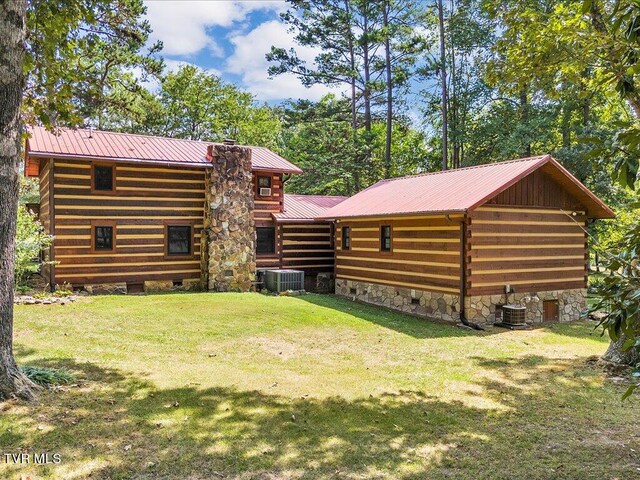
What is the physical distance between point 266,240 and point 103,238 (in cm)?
669

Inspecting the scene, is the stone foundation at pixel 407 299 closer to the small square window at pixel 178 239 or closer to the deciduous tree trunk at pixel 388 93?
the small square window at pixel 178 239

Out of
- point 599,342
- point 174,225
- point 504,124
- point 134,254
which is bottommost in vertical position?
point 599,342

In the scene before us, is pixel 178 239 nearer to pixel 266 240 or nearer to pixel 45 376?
pixel 266 240

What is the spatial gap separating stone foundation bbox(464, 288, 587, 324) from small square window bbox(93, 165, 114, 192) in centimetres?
1320

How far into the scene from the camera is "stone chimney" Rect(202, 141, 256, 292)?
18.0 m

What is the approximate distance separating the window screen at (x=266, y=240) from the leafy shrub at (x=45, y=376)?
13.8 meters

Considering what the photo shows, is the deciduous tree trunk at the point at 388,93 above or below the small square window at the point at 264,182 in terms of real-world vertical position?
above

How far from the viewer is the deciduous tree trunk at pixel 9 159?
552 cm

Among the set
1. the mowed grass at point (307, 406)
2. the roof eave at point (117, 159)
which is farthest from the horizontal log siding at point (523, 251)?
the roof eave at point (117, 159)

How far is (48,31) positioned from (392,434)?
812 cm

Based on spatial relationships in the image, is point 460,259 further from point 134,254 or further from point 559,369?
Answer: point 134,254

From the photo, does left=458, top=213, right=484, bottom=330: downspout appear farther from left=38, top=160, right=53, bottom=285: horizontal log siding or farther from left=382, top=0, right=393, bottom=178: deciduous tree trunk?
left=382, top=0, right=393, bottom=178: deciduous tree trunk

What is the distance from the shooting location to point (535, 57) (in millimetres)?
9477

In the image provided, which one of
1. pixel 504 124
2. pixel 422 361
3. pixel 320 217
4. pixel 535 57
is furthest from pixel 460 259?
pixel 504 124
